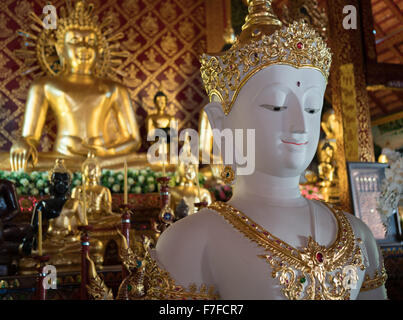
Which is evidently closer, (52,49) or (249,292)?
(249,292)

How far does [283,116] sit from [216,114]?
245 mm

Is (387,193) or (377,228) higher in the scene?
(387,193)

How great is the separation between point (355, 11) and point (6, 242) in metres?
4.05

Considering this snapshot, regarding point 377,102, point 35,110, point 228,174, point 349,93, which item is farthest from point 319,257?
point 377,102

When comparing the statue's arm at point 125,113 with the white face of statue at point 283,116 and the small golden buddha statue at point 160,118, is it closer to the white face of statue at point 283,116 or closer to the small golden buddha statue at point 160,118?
the small golden buddha statue at point 160,118

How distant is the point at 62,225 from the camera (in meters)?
3.29

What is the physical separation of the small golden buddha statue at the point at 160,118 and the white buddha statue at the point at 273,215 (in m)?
4.26

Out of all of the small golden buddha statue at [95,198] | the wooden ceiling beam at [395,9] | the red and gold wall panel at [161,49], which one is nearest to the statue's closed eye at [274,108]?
the small golden buddha statue at [95,198]

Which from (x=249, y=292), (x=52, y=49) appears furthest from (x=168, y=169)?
(x=249, y=292)

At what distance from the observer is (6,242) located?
314cm

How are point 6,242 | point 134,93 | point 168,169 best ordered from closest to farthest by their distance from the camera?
point 6,242
point 168,169
point 134,93

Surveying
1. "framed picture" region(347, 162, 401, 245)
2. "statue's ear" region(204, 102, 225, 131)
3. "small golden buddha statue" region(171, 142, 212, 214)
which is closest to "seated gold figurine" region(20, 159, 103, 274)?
"small golden buddha statue" region(171, 142, 212, 214)

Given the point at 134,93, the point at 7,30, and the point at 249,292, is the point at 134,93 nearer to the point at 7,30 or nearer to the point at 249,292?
the point at 7,30

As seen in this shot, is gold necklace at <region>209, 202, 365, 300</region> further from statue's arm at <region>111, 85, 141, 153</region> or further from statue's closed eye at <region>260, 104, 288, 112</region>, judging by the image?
statue's arm at <region>111, 85, 141, 153</region>
